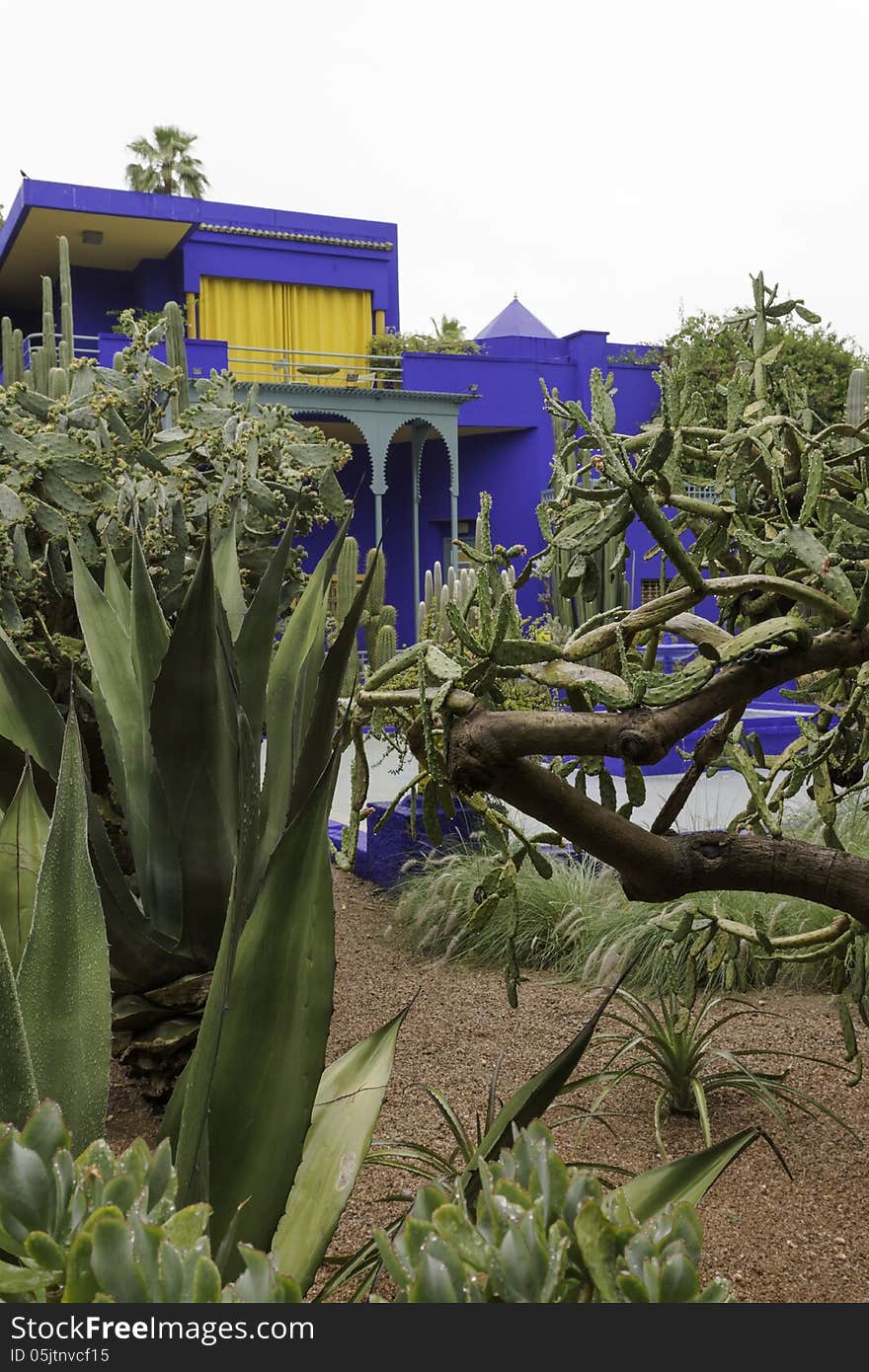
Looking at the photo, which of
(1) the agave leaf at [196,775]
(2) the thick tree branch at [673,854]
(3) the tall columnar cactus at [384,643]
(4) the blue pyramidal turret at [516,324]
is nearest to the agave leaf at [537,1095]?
(2) the thick tree branch at [673,854]

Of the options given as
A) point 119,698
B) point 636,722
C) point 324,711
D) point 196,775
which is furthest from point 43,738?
point 636,722

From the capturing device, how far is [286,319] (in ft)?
67.7

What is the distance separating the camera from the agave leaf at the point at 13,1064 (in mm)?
1053

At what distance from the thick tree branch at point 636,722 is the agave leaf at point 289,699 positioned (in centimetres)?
64

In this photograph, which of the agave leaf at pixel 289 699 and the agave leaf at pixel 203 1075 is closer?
the agave leaf at pixel 203 1075

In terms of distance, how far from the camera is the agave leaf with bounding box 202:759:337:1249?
1.30 m

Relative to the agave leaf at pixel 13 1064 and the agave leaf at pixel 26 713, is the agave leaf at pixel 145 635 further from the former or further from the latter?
the agave leaf at pixel 13 1064

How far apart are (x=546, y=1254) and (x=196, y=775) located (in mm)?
1639

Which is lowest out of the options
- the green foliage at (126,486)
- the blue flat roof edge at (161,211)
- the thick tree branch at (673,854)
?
the thick tree branch at (673,854)

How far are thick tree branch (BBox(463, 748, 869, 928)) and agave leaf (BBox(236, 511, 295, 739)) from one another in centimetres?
86

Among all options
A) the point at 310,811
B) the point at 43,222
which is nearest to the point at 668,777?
the point at 310,811

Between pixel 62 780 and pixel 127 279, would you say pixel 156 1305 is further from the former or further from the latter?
pixel 127 279

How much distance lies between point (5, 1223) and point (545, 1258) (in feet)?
1.11

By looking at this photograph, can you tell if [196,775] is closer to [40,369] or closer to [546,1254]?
[546,1254]
